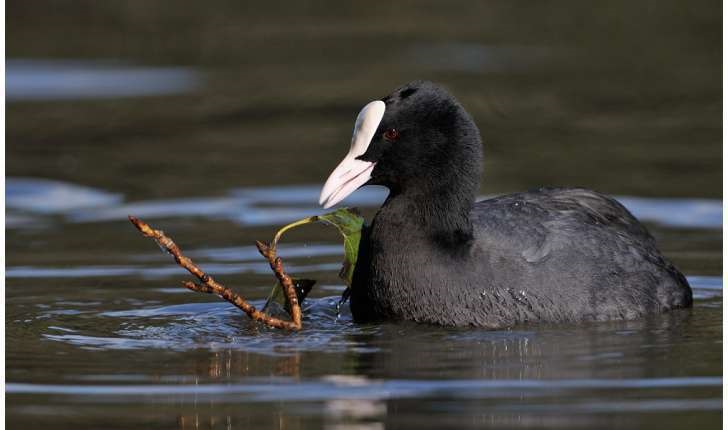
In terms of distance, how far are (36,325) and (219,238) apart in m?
2.58

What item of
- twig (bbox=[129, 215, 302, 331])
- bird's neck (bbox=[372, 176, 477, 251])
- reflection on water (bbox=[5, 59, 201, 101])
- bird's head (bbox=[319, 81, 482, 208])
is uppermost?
reflection on water (bbox=[5, 59, 201, 101])

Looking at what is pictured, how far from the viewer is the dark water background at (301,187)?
6.04 m

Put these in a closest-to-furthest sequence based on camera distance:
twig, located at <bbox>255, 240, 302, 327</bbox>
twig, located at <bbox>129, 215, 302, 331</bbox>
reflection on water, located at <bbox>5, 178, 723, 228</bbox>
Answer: twig, located at <bbox>129, 215, 302, 331</bbox> → twig, located at <bbox>255, 240, 302, 327</bbox> → reflection on water, located at <bbox>5, 178, 723, 228</bbox>

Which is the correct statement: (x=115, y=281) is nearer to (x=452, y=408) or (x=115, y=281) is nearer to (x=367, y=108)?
(x=367, y=108)

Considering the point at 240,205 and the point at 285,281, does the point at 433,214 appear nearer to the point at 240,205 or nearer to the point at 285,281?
the point at 285,281

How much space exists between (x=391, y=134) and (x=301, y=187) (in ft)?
14.2

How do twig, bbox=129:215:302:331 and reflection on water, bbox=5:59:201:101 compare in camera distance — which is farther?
reflection on water, bbox=5:59:201:101

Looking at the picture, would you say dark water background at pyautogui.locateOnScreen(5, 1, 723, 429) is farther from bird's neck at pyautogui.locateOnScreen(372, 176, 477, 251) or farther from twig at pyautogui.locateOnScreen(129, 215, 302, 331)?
bird's neck at pyautogui.locateOnScreen(372, 176, 477, 251)

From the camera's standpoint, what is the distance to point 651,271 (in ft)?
25.9

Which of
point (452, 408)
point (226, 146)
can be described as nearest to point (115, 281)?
point (452, 408)

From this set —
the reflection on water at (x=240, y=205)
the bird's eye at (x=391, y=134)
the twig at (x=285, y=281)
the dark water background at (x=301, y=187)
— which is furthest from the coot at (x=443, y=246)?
the reflection on water at (x=240, y=205)

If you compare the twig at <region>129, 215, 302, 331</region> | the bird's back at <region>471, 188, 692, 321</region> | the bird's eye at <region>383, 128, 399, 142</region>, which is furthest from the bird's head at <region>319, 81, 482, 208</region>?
the twig at <region>129, 215, 302, 331</region>

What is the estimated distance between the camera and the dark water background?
238 inches

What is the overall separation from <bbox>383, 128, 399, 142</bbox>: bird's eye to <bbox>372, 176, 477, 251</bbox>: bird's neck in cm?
26
